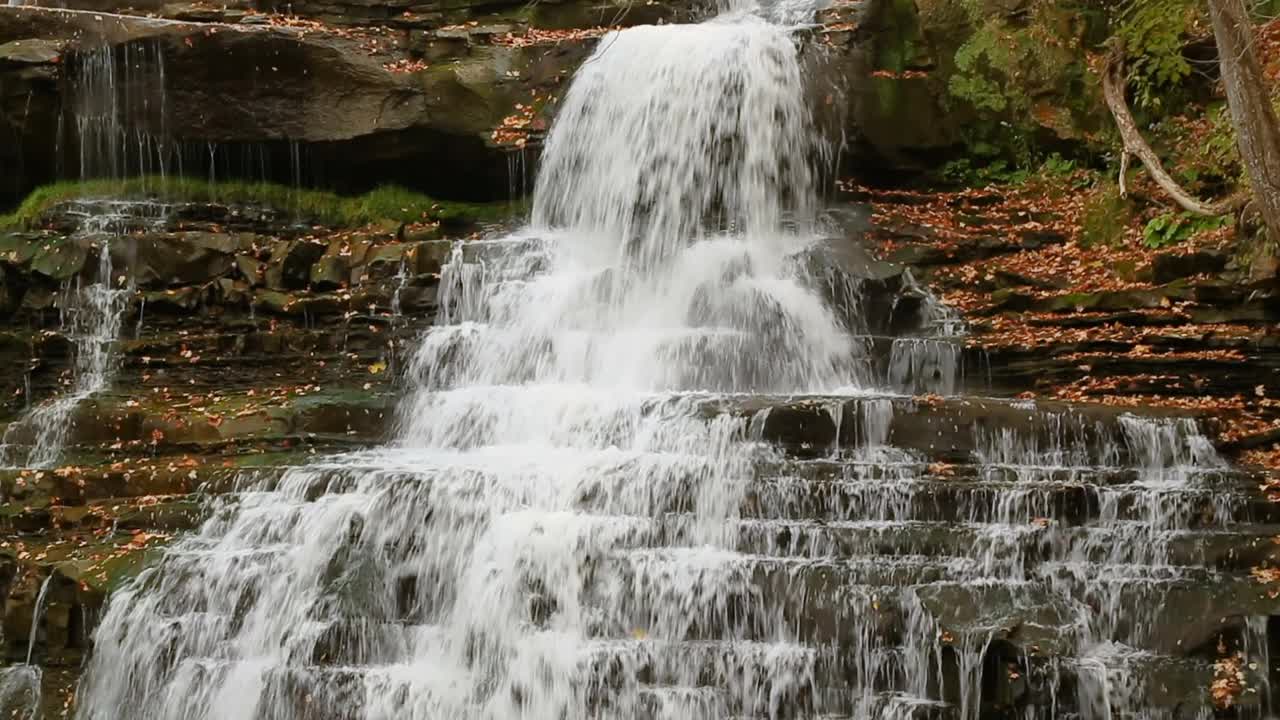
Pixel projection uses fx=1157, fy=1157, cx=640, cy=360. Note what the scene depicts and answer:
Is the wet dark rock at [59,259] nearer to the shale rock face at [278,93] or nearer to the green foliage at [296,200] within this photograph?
the green foliage at [296,200]

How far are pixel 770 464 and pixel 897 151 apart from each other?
6954mm

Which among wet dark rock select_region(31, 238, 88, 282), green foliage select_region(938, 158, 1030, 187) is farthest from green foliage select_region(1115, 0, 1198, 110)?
wet dark rock select_region(31, 238, 88, 282)

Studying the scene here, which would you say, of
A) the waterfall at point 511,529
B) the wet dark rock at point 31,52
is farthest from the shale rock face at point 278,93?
the waterfall at point 511,529

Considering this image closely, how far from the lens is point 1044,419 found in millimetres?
8688

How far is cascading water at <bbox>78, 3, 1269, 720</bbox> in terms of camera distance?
7242mm

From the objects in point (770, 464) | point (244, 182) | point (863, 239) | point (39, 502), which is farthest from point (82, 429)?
point (863, 239)

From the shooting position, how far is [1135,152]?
12727mm

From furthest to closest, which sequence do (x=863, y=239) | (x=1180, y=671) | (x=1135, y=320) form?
(x=863, y=239) < (x=1135, y=320) < (x=1180, y=671)

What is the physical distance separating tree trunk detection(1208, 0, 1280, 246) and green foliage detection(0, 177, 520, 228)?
337 inches

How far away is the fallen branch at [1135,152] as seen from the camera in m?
10.8

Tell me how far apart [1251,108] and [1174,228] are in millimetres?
3527

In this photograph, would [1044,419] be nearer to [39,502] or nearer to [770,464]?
[770,464]

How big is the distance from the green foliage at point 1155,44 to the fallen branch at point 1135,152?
184mm

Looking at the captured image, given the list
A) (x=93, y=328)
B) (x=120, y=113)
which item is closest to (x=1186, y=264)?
(x=93, y=328)
